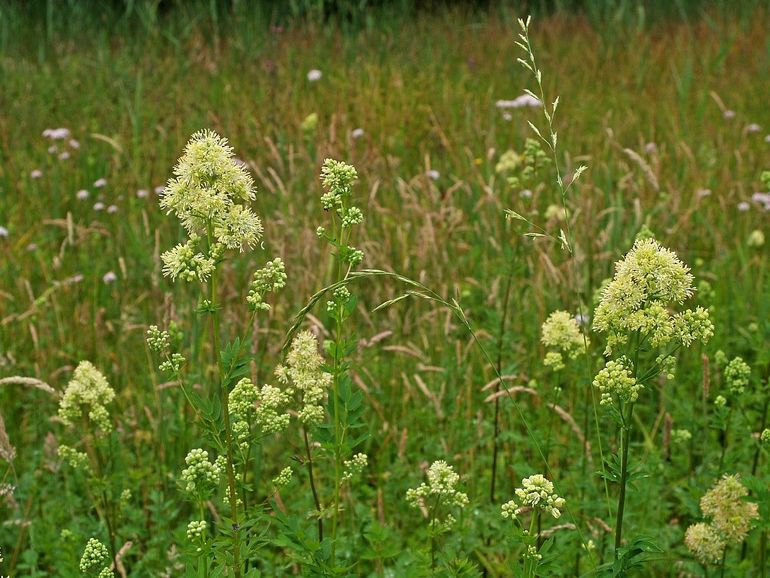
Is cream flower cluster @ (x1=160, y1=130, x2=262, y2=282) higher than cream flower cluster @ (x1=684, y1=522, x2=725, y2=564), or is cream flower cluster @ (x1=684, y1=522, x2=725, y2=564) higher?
cream flower cluster @ (x1=160, y1=130, x2=262, y2=282)

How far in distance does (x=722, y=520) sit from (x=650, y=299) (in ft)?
2.44

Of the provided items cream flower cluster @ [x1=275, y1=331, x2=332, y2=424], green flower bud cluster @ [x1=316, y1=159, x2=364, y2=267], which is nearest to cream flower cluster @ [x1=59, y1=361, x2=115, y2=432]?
cream flower cluster @ [x1=275, y1=331, x2=332, y2=424]

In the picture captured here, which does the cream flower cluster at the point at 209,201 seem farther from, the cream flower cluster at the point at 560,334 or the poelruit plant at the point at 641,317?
the cream flower cluster at the point at 560,334

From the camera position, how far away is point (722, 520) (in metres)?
2.18

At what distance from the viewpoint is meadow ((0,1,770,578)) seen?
1.86 m

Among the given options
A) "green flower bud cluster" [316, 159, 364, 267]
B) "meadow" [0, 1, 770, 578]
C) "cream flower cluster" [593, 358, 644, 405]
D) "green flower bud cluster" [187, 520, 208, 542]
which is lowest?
"meadow" [0, 1, 770, 578]

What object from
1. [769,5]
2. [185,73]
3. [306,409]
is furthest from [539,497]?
[769,5]

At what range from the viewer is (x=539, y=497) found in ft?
5.27

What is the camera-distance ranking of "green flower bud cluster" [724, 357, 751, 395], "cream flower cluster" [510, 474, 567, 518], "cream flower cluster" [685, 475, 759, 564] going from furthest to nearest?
"green flower bud cluster" [724, 357, 751, 395] → "cream flower cluster" [685, 475, 759, 564] → "cream flower cluster" [510, 474, 567, 518]

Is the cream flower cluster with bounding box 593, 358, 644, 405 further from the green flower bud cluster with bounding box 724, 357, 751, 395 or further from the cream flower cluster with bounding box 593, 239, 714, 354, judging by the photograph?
the green flower bud cluster with bounding box 724, 357, 751, 395

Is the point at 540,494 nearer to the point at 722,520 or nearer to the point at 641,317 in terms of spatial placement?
the point at 641,317

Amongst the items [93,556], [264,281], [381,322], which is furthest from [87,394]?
[381,322]

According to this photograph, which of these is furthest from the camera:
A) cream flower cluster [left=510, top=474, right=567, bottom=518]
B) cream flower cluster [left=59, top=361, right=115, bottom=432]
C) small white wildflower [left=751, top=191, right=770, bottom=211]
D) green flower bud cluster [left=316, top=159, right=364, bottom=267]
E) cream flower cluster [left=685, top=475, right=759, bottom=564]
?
small white wildflower [left=751, top=191, right=770, bottom=211]

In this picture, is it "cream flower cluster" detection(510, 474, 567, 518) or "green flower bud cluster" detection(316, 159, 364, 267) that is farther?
"green flower bud cluster" detection(316, 159, 364, 267)
